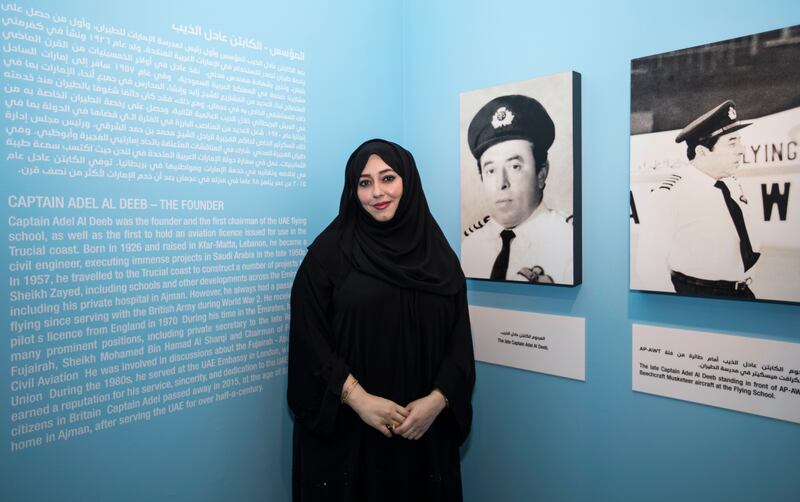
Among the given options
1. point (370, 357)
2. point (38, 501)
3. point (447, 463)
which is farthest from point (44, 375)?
point (447, 463)

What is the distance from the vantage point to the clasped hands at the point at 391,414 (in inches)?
56.1

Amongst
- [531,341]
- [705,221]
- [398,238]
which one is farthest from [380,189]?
[705,221]

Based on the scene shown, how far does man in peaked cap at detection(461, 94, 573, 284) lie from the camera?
1.65m

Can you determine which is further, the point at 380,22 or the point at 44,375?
the point at 380,22

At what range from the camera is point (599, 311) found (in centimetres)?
162

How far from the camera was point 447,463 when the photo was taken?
5.30 feet

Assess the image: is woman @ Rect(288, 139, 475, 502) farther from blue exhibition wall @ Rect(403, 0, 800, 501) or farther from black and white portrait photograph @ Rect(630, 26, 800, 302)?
black and white portrait photograph @ Rect(630, 26, 800, 302)

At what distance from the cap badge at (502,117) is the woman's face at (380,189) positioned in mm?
449

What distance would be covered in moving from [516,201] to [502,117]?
0.29 metres

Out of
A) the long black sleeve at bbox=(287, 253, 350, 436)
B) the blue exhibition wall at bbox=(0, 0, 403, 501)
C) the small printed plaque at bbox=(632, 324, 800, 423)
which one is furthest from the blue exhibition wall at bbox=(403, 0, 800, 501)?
the long black sleeve at bbox=(287, 253, 350, 436)

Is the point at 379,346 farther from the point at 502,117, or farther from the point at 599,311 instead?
the point at 502,117

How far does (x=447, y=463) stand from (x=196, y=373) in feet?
2.72

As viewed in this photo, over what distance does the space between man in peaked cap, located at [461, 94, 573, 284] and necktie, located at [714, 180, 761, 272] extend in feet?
1.41

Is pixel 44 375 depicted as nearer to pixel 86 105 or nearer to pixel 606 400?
pixel 86 105
